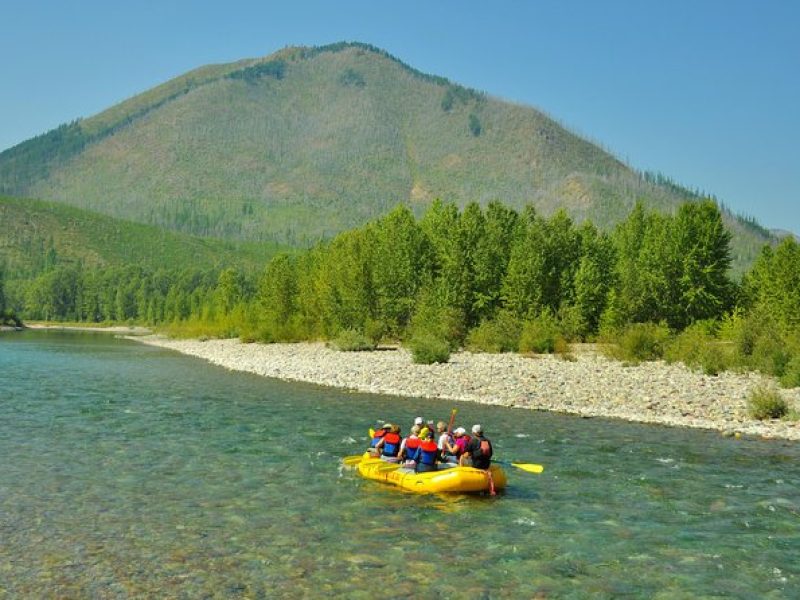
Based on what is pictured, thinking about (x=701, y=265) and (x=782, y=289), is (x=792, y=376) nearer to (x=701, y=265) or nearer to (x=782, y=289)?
(x=782, y=289)

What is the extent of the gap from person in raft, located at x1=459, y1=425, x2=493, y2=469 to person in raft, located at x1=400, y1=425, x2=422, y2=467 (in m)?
1.48

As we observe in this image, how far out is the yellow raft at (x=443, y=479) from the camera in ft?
62.0

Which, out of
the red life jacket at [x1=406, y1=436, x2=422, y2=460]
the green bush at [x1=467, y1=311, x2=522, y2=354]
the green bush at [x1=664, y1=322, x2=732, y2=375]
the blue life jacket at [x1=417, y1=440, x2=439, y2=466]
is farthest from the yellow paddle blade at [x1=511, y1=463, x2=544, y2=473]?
the green bush at [x1=467, y1=311, x2=522, y2=354]

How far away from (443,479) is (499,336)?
40.7 meters

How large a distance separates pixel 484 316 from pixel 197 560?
5496cm

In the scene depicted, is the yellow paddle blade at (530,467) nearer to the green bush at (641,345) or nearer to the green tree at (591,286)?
the green bush at (641,345)

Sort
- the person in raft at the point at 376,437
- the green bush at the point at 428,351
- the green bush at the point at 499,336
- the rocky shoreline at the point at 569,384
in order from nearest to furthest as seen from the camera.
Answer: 1. the person in raft at the point at 376,437
2. the rocky shoreline at the point at 569,384
3. the green bush at the point at 428,351
4. the green bush at the point at 499,336

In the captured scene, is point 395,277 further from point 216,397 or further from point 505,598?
point 505,598

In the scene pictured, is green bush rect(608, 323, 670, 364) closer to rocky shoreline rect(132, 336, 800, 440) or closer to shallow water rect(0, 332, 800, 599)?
rocky shoreline rect(132, 336, 800, 440)

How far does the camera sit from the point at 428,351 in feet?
167

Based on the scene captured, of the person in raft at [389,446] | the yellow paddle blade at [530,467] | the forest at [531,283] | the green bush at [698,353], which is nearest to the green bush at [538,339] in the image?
the forest at [531,283]

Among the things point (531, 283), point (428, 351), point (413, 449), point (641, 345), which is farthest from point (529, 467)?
point (531, 283)

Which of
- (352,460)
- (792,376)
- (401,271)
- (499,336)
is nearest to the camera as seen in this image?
(352,460)

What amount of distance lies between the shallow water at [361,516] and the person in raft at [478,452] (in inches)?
40.6
